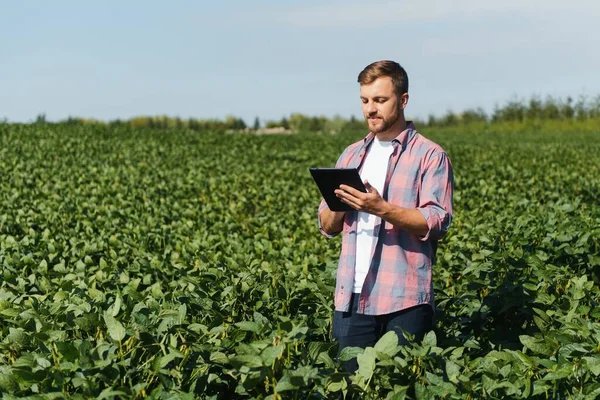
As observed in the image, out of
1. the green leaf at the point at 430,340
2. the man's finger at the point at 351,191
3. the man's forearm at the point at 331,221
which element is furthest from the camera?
the man's forearm at the point at 331,221

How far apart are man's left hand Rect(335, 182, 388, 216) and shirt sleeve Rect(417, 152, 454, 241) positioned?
0.82 ft

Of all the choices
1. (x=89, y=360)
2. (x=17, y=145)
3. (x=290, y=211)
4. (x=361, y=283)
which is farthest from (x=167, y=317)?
(x=17, y=145)

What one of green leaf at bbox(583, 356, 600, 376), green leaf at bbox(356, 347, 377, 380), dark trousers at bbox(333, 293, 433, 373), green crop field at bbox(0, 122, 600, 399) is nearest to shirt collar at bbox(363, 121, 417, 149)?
dark trousers at bbox(333, 293, 433, 373)

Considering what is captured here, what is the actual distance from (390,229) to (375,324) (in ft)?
1.59

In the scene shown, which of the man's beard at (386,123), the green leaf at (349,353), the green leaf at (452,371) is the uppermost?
the man's beard at (386,123)

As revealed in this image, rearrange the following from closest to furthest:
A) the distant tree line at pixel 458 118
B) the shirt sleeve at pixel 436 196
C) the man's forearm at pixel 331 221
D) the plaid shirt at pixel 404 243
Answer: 1. the shirt sleeve at pixel 436 196
2. the plaid shirt at pixel 404 243
3. the man's forearm at pixel 331 221
4. the distant tree line at pixel 458 118

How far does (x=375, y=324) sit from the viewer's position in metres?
4.21

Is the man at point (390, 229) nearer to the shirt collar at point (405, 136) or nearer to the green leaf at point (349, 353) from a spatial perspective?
the shirt collar at point (405, 136)

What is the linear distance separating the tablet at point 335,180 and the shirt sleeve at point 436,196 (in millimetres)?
350

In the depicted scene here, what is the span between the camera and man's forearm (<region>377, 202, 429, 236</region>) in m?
3.86

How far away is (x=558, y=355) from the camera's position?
3.72 m

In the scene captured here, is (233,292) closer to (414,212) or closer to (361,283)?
(361,283)

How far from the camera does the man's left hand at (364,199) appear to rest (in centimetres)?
379

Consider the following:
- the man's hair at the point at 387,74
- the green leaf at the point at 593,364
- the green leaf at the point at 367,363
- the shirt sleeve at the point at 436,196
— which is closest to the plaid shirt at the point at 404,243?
the shirt sleeve at the point at 436,196
